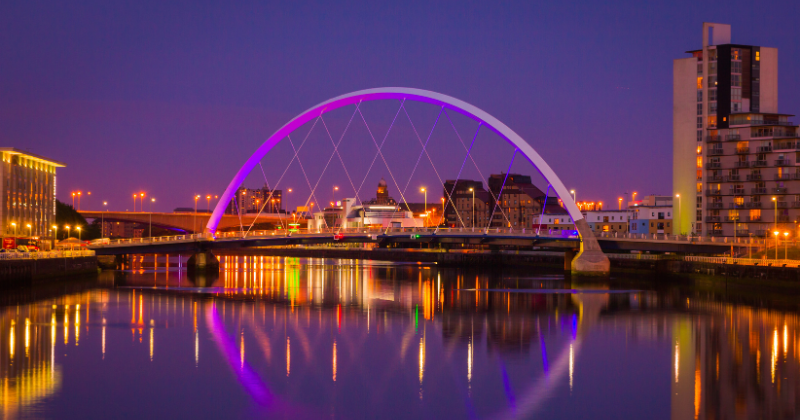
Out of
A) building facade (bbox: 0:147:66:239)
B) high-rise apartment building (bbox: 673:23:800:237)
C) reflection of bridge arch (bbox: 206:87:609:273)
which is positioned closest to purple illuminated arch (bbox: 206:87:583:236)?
reflection of bridge arch (bbox: 206:87:609:273)

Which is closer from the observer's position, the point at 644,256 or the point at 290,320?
the point at 290,320

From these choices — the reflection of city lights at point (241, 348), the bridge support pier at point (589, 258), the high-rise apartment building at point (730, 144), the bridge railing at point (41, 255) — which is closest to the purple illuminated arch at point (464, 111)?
the bridge support pier at point (589, 258)

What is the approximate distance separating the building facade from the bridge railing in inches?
564

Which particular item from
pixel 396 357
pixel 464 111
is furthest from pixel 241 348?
pixel 464 111

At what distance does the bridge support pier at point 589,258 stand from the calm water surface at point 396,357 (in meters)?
16.4

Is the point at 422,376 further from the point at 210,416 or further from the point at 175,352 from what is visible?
the point at 175,352

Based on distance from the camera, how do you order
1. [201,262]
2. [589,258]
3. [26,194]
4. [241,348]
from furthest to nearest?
[26,194] → [201,262] → [589,258] → [241,348]

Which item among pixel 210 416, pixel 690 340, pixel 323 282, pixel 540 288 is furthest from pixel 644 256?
pixel 210 416

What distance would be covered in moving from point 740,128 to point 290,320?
6058 cm

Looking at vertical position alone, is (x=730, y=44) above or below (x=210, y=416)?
above

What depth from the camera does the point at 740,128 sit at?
78.2 m

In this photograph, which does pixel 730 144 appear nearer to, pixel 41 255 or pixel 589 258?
pixel 589 258

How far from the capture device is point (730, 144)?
79.1m

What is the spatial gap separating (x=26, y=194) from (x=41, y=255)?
29.6 meters
